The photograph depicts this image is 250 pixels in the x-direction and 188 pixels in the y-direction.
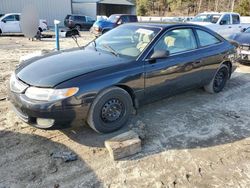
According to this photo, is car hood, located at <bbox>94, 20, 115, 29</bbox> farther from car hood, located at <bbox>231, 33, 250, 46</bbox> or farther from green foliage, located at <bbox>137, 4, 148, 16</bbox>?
green foliage, located at <bbox>137, 4, 148, 16</bbox>

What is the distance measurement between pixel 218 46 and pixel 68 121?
3.56m

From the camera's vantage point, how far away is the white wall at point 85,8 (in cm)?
2981

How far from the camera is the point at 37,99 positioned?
3219 millimetres

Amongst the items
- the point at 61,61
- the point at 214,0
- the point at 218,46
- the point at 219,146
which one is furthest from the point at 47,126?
the point at 214,0

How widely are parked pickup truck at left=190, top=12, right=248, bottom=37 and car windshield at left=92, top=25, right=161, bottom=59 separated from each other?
979 cm

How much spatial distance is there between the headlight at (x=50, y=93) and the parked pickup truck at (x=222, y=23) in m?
11.6

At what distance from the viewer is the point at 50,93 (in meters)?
3.21

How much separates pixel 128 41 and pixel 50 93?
1.74 metres

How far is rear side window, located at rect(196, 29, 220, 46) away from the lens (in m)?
4.98

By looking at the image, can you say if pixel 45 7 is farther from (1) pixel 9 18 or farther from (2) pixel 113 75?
(2) pixel 113 75

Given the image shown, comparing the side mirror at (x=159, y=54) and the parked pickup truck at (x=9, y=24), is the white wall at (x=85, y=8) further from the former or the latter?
the side mirror at (x=159, y=54)

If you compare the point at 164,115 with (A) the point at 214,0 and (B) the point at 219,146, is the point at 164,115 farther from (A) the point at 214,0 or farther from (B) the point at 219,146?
(A) the point at 214,0

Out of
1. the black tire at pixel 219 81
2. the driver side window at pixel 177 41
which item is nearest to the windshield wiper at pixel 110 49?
the driver side window at pixel 177 41

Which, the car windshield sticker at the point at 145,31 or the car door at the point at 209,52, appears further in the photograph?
the car door at the point at 209,52
